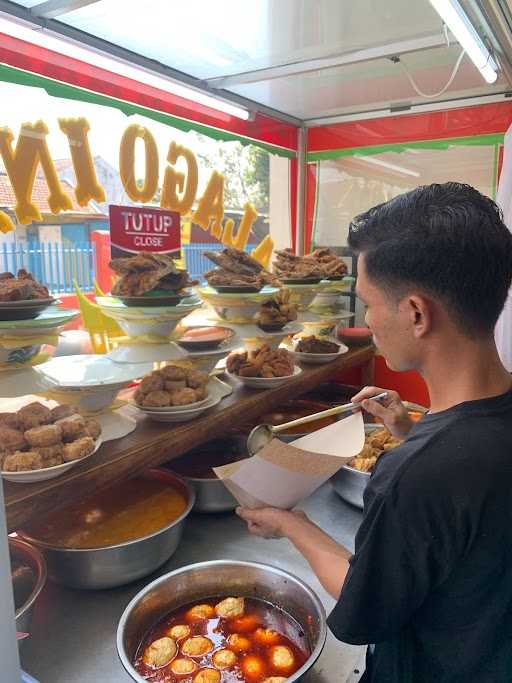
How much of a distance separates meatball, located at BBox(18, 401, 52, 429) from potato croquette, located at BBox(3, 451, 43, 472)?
0.39 ft

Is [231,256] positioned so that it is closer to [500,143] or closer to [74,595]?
[74,595]

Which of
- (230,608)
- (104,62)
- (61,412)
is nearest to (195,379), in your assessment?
(61,412)

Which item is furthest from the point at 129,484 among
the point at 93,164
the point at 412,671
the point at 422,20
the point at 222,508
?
the point at 422,20

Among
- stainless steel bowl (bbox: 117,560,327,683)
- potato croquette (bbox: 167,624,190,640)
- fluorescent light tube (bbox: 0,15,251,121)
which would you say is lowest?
potato croquette (bbox: 167,624,190,640)

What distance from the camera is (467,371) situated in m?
0.97

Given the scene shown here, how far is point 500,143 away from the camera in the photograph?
10.9 ft

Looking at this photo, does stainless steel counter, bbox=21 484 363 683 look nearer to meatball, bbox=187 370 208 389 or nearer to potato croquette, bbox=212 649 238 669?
potato croquette, bbox=212 649 238 669

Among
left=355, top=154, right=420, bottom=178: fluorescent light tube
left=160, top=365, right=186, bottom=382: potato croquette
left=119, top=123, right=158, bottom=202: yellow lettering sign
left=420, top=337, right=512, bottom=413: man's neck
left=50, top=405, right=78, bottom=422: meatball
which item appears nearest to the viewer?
left=420, top=337, right=512, bottom=413: man's neck

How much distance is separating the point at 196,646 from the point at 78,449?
0.62 meters

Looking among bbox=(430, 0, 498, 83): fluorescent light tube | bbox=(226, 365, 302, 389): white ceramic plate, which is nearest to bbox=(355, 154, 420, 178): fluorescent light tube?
bbox=(430, 0, 498, 83): fluorescent light tube

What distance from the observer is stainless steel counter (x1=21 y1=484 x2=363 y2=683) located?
4.43 feet

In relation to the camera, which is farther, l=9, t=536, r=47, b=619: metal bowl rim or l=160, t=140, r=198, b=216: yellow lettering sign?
l=160, t=140, r=198, b=216: yellow lettering sign

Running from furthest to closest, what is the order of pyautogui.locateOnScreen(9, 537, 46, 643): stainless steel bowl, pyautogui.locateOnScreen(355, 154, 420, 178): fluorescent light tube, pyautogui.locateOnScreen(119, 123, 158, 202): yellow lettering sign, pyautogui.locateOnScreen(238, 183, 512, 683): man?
pyautogui.locateOnScreen(355, 154, 420, 178): fluorescent light tube
pyautogui.locateOnScreen(119, 123, 158, 202): yellow lettering sign
pyautogui.locateOnScreen(9, 537, 46, 643): stainless steel bowl
pyautogui.locateOnScreen(238, 183, 512, 683): man

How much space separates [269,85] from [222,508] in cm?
238
